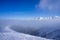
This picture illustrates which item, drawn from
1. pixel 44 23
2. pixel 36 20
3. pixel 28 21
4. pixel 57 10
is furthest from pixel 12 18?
pixel 57 10

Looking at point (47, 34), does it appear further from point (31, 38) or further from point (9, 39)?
point (9, 39)

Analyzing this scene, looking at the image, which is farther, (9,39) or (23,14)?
(23,14)

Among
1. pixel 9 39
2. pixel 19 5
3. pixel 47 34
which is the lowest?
pixel 9 39

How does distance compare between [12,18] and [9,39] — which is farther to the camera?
[12,18]

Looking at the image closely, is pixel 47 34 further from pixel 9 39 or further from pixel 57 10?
pixel 9 39

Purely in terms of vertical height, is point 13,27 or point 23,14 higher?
point 23,14

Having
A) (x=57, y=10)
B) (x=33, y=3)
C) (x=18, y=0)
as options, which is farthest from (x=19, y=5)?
(x=57, y=10)
